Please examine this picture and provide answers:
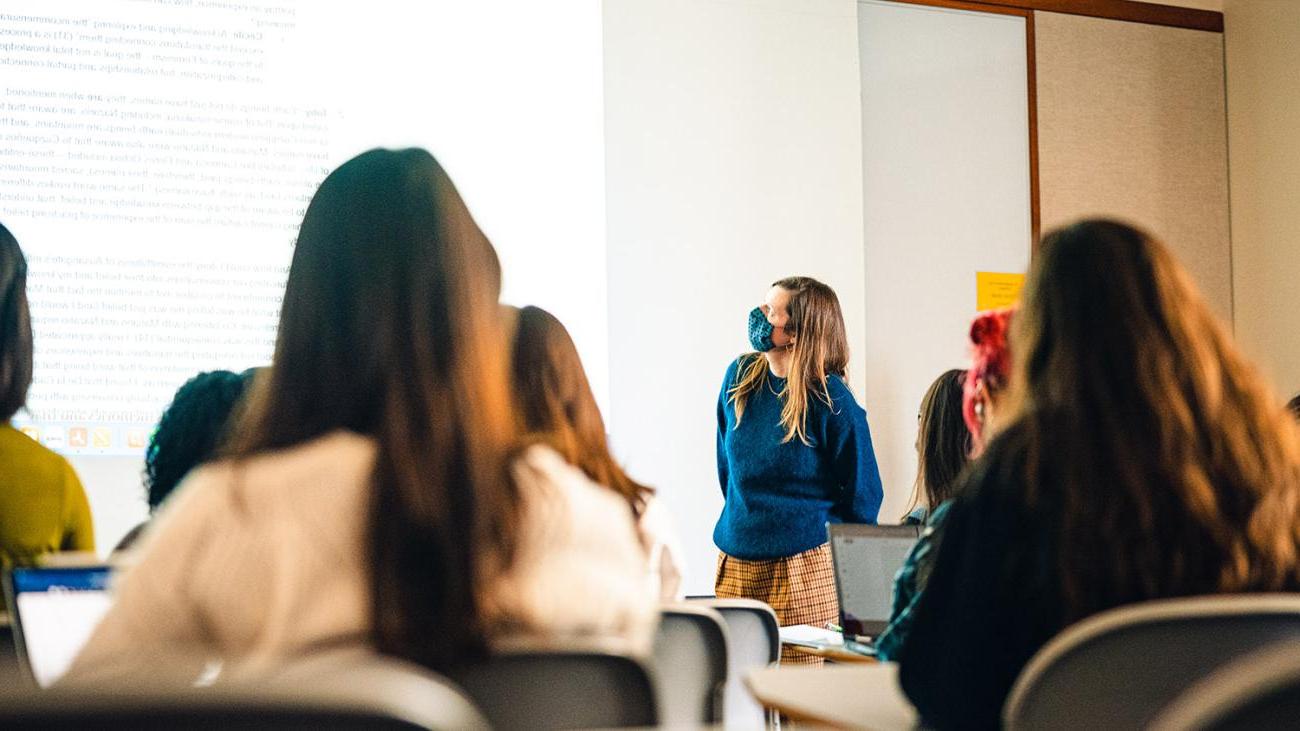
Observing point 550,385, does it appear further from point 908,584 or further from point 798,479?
point 798,479

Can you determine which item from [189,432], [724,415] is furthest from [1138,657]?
[724,415]

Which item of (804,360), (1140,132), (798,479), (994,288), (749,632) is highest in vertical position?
(1140,132)

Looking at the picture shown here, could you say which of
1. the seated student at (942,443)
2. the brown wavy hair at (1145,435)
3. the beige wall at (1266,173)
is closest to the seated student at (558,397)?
the seated student at (942,443)

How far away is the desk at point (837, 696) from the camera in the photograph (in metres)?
1.31

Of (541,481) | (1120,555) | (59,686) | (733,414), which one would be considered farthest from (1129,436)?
(733,414)

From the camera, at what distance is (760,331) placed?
382cm

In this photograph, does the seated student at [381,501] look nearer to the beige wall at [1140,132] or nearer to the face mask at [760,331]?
the face mask at [760,331]

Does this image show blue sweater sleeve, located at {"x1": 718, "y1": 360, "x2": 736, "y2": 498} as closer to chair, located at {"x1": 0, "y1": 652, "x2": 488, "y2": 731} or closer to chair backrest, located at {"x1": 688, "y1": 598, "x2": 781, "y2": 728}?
chair backrest, located at {"x1": 688, "y1": 598, "x2": 781, "y2": 728}

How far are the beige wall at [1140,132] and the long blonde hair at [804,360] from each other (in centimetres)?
207

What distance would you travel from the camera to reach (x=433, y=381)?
119 cm

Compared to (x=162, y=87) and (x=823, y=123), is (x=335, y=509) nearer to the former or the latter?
(x=162, y=87)

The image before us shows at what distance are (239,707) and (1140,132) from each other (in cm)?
580

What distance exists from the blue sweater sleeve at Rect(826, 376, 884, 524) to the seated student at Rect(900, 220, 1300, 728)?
234cm

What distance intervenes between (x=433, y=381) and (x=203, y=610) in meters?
0.29
